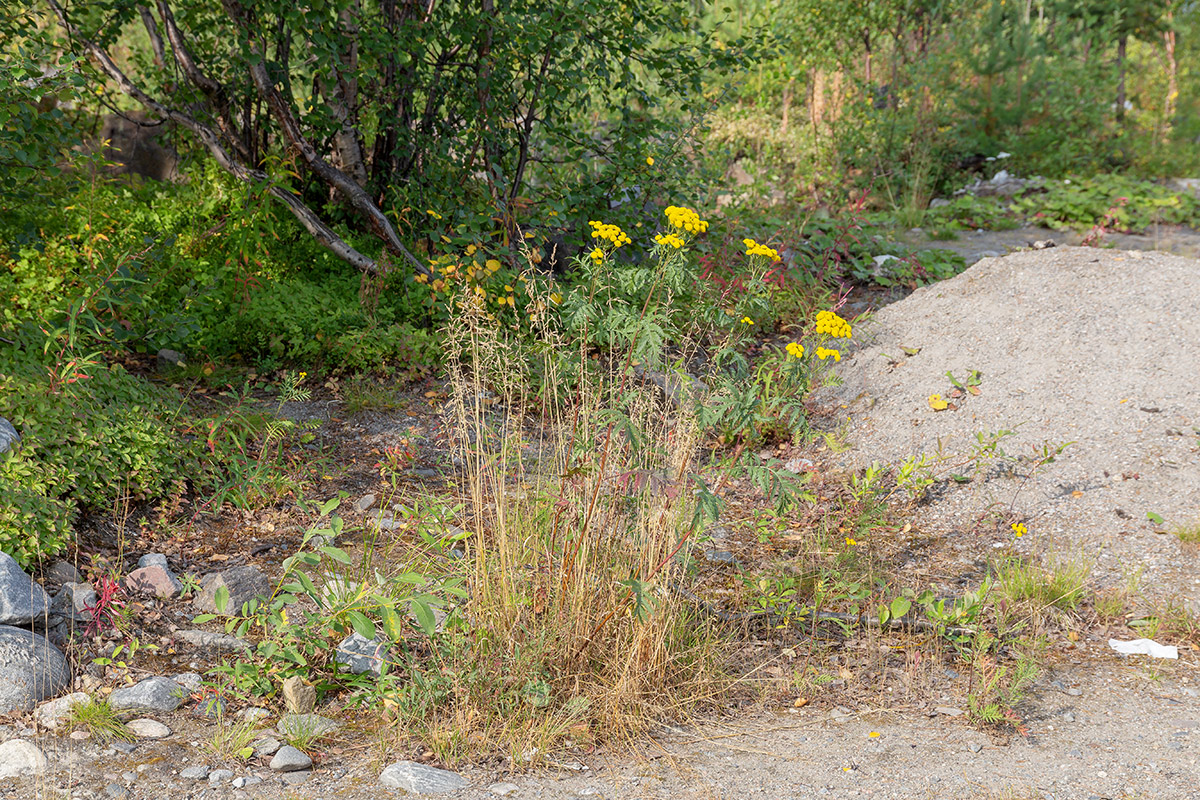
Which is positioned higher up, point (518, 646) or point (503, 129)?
point (503, 129)

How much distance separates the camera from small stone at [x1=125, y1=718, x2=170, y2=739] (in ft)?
8.11

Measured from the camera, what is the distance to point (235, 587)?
10.1 feet

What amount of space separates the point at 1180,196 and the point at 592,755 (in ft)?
30.5

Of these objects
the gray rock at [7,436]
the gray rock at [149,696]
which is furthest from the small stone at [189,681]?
the gray rock at [7,436]

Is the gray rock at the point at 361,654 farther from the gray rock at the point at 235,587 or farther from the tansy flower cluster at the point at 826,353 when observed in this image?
the tansy flower cluster at the point at 826,353

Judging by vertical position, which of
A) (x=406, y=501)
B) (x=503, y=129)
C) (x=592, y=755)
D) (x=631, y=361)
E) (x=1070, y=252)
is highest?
(x=503, y=129)

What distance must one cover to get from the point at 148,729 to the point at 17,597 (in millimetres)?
662

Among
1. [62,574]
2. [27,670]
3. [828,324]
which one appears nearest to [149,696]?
[27,670]

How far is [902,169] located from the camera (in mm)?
9477

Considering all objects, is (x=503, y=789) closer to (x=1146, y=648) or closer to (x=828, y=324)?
(x=828, y=324)

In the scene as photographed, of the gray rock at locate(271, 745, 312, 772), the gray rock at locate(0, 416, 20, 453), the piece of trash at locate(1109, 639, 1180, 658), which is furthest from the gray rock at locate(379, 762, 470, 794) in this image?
the piece of trash at locate(1109, 639, 1180, 658)

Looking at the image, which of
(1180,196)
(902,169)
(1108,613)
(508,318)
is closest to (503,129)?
(508,318)

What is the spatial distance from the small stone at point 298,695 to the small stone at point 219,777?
281mm

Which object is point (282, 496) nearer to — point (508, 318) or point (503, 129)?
point (508, 318)
